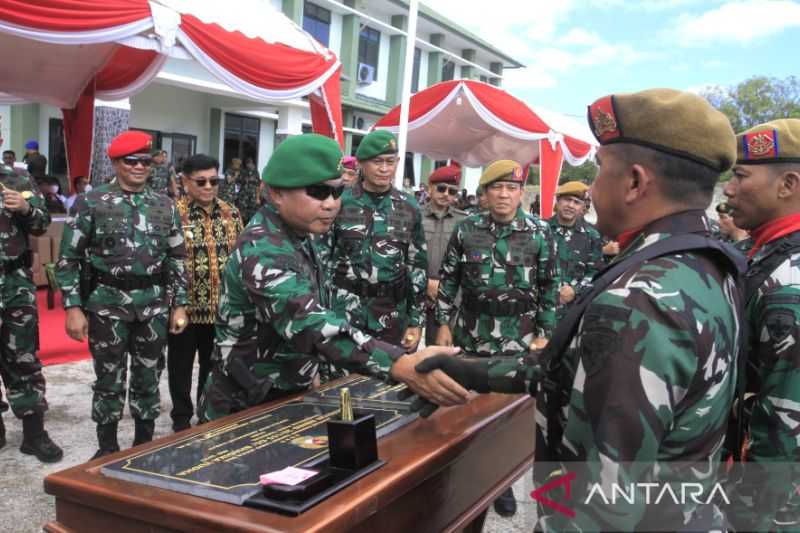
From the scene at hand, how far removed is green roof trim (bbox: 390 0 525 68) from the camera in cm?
2536

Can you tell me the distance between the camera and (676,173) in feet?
4.05

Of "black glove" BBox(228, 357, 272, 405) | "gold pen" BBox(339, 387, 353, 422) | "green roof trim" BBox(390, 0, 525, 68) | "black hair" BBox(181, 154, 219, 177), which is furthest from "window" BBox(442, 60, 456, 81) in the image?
"gold pen" BBox(339, 387, 353, 422)

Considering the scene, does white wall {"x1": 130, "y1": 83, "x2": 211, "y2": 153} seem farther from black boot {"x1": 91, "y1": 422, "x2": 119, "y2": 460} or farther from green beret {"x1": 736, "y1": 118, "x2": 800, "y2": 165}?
green beret {"x1": 736, "y1": 118, "x2": 800, "y2": 165}

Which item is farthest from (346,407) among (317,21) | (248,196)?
(317,21)

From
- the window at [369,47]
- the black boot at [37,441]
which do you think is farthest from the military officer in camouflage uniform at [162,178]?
the window at [369,47]

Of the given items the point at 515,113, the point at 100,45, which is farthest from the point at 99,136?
the point at 515,113

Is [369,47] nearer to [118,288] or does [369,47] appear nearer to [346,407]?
[118,288]

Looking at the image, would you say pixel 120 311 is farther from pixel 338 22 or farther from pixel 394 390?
pixel 338 22

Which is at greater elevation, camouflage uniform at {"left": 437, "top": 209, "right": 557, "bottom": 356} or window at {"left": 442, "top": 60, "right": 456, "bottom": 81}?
window at {"left": 442, "top": 60, "right": 456, "bottom": 81}

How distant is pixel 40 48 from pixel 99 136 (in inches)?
101

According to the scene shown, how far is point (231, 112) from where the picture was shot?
18125mm

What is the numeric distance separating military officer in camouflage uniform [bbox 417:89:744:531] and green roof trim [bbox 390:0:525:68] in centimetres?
2421

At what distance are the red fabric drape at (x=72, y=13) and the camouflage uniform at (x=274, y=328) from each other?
9.99 ft

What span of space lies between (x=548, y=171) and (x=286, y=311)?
9450 millimetres
